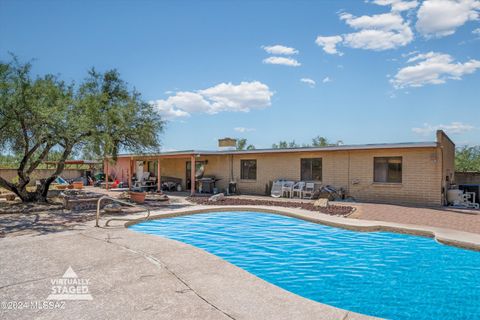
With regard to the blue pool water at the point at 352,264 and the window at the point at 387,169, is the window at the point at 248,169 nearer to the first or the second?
the window at the point at 387,169

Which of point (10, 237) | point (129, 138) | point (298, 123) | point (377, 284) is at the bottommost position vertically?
point (377, 284)

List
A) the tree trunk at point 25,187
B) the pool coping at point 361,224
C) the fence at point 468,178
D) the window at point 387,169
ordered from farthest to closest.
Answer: the fence at point 468,178 → the window at point 387,169 → the tree trunk at point 25,187 → the pool coping at point 361,224

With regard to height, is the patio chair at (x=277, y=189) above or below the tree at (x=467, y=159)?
below

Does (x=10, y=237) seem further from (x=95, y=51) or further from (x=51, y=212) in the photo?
(x=95, y=51)

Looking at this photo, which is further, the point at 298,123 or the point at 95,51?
the point at 298,123

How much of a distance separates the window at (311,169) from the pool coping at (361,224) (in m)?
4.66

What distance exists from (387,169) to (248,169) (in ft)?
25.6

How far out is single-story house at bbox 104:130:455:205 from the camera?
44.4 ft

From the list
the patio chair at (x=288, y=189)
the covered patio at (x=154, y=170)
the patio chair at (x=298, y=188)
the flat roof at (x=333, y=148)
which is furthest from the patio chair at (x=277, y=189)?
the covered patio at (x=154, y=170)

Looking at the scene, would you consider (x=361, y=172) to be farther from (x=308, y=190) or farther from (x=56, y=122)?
(x=56, y=122)

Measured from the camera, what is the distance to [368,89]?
1909 cm

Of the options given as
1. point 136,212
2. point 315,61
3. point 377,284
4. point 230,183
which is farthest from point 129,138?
point 377,284

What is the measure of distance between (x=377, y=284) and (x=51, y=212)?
10.5m

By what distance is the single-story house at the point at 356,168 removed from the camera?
44.4 ft
